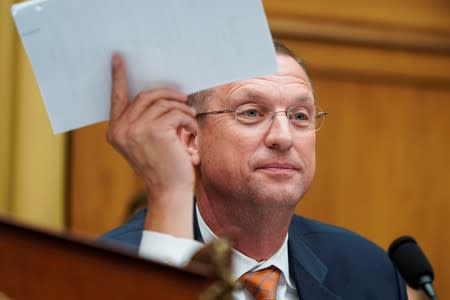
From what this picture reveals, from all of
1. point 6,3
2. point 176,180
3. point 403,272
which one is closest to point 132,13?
point 176,180

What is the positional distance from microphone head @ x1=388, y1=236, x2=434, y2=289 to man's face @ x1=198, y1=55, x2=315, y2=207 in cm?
23

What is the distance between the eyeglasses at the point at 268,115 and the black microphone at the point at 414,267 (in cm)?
33

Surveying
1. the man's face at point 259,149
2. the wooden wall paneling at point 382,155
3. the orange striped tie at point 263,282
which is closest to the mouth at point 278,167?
the man's face at point 259,149

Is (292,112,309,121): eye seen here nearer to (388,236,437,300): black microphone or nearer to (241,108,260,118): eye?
(241,108,260,118): eye

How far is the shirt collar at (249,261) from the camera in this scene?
1.93 metres

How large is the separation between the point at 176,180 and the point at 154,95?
152mm

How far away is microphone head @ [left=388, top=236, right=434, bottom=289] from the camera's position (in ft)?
5.80

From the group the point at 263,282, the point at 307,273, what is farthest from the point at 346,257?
the point at 263,282

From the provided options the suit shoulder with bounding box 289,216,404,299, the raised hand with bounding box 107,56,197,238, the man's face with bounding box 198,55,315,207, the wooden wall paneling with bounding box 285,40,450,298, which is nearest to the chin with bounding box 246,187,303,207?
the man's face with bounding box 198,55,315,207

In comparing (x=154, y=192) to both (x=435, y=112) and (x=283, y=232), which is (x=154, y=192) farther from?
(x=435, y=112)

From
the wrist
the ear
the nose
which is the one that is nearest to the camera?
the wrist

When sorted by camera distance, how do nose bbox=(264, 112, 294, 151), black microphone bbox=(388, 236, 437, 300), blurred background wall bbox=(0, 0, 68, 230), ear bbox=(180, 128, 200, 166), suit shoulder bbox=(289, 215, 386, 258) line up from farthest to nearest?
1. blurred background wall bbox=(0, 0, 68, 230)
2. suit shoulder bbox=(289, 215, 386, 258)
3. ear bbox=(180, 128, 200, 166)
4. nose bbox=(264, 112, 294, 151)
5. black microphone bbox=(388, 236, 437, 300)

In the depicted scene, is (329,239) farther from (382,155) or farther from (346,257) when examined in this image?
(382,155)

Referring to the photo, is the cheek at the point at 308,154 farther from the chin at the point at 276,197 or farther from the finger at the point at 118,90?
the finger at the point at 118,90
